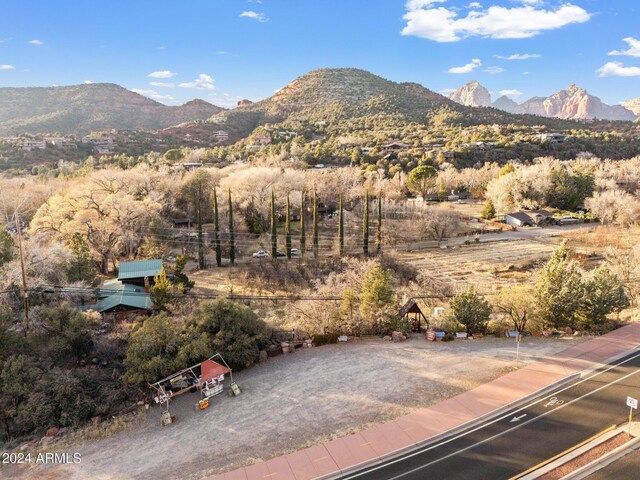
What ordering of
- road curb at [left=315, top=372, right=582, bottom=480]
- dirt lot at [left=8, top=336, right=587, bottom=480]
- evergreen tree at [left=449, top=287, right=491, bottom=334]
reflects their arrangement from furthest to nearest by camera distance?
evergreen tree at [left=449, top=287, right=491, bottom=334] < dirt lot at [left=8, top=336, right=587, bottom=480] < road curb at [left=315, top=372, right=582, bottom=480]

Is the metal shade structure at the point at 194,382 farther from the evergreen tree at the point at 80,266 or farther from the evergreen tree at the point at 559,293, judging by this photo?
the evergreen tree at the point at 559,293

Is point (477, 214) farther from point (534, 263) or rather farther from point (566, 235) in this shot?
point (534, 263)

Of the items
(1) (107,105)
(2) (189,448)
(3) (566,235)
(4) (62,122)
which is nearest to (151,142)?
(4) (62,122)

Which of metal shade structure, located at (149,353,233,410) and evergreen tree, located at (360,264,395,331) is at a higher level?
evergreen tree, located at (360,264,395,331)

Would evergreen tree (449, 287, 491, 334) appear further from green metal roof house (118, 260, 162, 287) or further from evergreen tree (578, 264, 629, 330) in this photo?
green metal roof house (118, 260, 162, 287)

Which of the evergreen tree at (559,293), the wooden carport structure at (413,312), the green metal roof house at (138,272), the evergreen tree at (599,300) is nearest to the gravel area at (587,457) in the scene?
the evergreen tree at (559,293)

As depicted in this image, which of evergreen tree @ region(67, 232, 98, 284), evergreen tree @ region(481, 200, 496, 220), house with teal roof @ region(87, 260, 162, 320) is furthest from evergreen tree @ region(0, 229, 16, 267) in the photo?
evergreen tree @ region(481, 200, 496, 220)

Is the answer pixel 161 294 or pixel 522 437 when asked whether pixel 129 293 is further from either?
pixel 522 437
